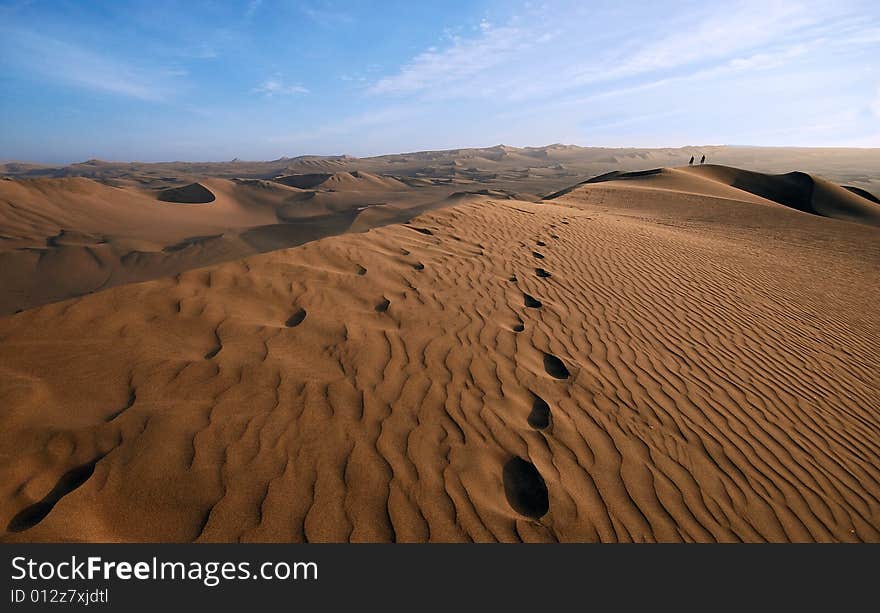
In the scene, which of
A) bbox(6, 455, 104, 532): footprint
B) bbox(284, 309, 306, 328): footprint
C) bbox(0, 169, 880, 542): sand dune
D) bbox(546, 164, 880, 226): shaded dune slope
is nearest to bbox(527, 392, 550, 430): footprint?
bbox(0, 169, 880, 542): sand dune

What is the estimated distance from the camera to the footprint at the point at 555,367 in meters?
3.83

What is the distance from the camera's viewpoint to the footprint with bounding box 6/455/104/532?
6.51 feet

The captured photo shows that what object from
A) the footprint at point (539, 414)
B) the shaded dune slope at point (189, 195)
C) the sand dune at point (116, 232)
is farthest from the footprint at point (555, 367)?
→ the shaded dune slope at point (189, 195)

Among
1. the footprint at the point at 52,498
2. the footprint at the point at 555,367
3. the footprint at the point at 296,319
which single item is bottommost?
the footprint at the point at 555,367

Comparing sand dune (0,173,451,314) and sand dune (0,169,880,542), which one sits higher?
sand dune (0,169,880,542)

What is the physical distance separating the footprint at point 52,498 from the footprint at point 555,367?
342cm

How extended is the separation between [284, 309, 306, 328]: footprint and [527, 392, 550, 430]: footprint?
2387mm

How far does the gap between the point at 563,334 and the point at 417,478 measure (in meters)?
2.69

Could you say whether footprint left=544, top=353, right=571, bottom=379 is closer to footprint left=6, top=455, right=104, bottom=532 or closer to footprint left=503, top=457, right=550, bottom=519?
footprint left=503, top=457, right=550, bottom=519

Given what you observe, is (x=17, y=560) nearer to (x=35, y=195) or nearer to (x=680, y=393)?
(x=680, y=393)

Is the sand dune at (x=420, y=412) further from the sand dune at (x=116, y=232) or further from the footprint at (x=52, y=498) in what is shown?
the sand dune at (x=116, y=232)

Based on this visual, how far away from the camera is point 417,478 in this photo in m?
2.52

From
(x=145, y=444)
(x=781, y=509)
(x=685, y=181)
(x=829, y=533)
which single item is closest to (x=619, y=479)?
(x=781, y=509)

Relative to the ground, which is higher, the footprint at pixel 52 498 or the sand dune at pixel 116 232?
the footprint at pixel 52 498
